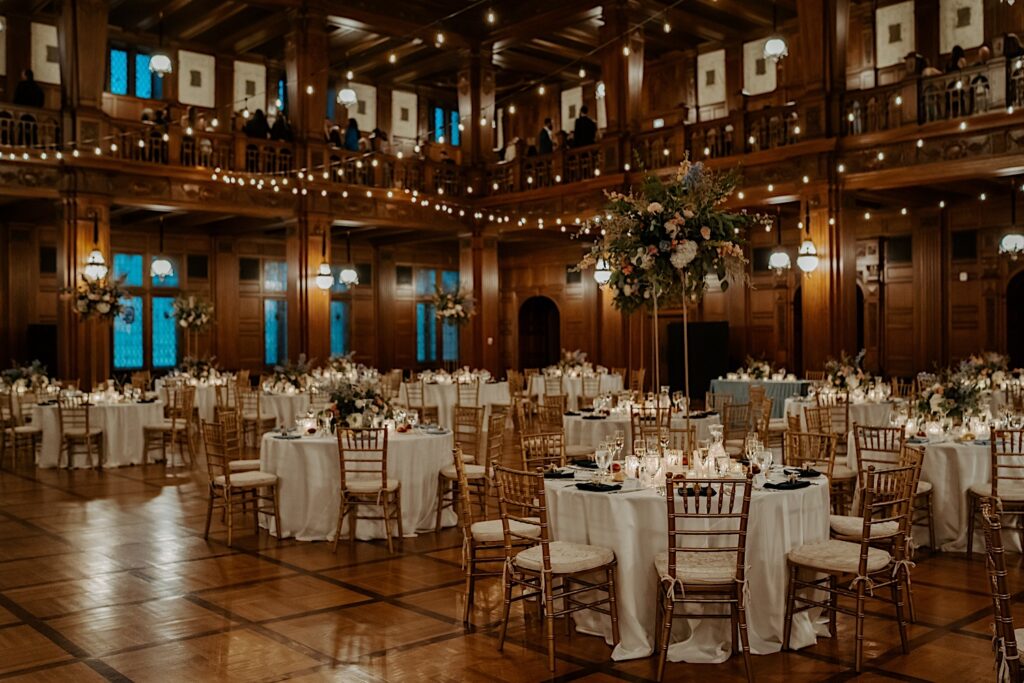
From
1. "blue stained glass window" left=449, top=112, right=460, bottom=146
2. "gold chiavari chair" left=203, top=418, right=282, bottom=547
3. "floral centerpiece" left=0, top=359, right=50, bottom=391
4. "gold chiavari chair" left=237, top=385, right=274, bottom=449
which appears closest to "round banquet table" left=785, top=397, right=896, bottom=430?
"gold chiavari chair" left=203, top=418, right=282, bottom=547

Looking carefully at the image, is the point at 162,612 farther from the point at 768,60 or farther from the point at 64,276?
the point at 768,60

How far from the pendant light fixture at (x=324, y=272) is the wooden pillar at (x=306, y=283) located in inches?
0.9

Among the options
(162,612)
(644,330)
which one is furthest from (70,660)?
(644,330)

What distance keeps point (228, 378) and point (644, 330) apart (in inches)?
271

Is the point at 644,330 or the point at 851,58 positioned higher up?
the point at 851,58

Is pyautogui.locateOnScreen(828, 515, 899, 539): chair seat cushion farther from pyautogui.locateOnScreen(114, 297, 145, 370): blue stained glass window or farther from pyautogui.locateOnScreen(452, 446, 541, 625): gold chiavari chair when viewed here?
pyautogui.locateOnScreen(114, 297, 145, 370): blue stained glass window

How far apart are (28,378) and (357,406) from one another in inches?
315

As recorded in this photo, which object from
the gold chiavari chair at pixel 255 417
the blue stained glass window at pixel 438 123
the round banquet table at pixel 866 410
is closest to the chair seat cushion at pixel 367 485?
the round banquet table at pixel 866 410

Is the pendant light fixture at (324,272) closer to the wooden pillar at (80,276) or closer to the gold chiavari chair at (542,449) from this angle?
the wooden pillar at (80,276)

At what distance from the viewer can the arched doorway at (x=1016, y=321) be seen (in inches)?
616

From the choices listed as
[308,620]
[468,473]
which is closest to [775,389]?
[468,473]

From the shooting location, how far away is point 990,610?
5211mm

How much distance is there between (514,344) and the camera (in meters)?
22.7

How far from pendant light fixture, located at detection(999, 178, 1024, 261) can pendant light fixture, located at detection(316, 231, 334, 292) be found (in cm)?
1027
